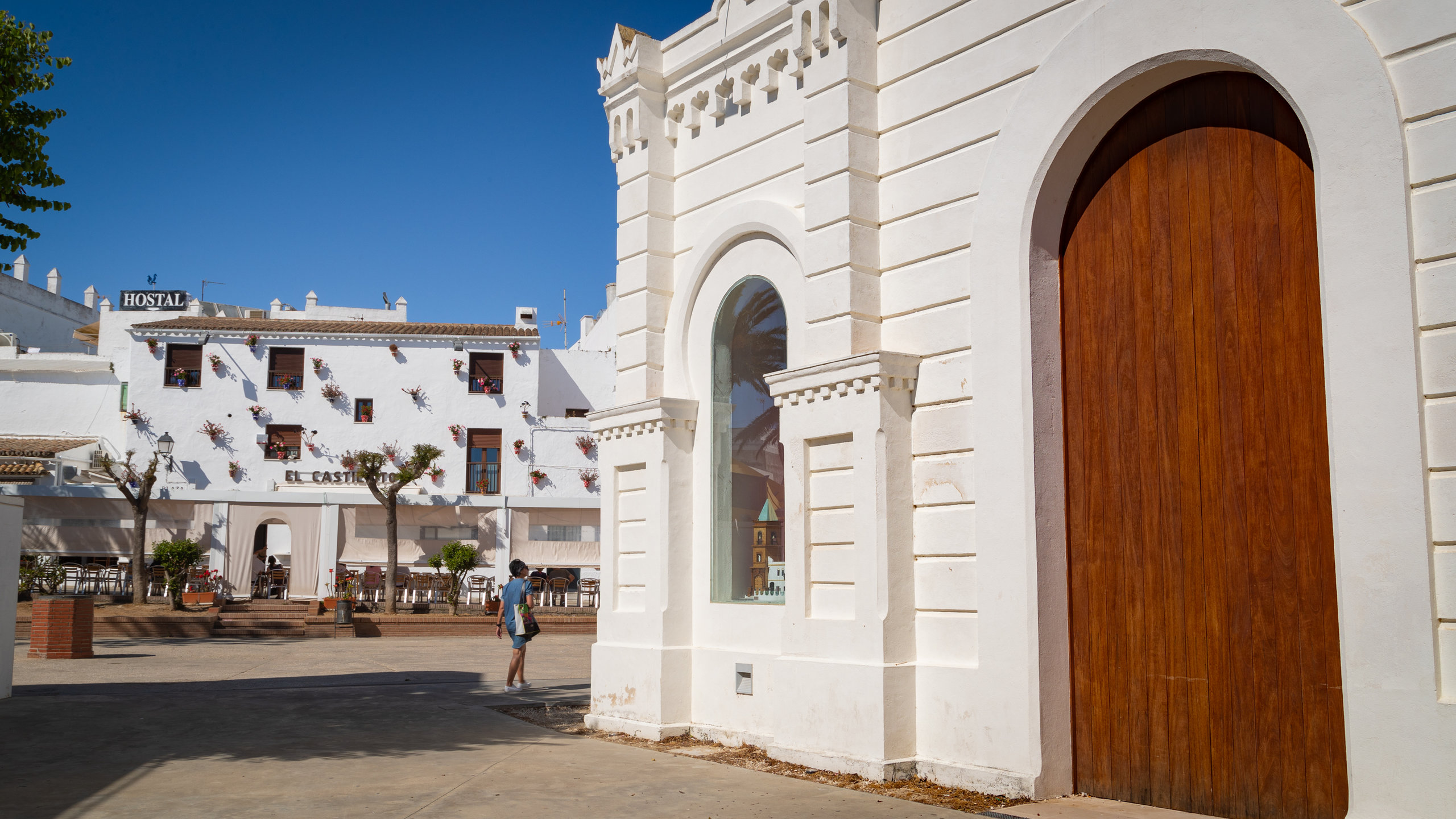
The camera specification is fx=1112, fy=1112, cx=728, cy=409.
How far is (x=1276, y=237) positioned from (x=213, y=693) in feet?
38.7

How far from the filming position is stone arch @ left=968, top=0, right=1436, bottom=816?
16.6 ft

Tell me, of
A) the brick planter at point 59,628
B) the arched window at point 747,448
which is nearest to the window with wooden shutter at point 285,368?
the brick planter at point 59,628

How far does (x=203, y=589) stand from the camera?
3131 centimetres

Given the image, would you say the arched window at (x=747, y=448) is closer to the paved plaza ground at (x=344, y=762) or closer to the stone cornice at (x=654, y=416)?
the stone cornice at (x=654, y=416)

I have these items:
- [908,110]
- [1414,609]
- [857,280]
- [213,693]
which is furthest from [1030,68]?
[213,693]

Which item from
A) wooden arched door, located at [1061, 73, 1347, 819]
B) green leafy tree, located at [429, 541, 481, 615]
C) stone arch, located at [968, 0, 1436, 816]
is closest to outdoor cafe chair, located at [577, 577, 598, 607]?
green leafy tree, located at [429, 541, 481, 615]

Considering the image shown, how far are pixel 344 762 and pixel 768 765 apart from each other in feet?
10.1

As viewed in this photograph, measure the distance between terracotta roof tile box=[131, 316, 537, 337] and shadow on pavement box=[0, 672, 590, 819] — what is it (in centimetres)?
2377

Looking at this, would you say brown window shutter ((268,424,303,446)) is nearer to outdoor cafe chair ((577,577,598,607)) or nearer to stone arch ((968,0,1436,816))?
outdoor cafe chair ((577,577,598,607))

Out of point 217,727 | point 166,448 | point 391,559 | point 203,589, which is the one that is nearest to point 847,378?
point 217,727

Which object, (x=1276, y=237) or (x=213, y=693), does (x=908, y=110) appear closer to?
(x=1276, y=237)

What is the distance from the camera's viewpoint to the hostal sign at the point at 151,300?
151ft

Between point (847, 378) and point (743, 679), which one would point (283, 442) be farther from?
point (847, 378)

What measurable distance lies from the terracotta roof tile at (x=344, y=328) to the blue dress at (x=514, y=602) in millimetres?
24903
